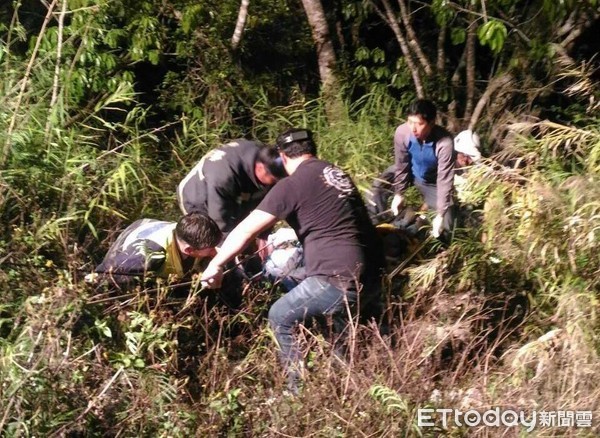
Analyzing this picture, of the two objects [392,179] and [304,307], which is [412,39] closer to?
[392,179]

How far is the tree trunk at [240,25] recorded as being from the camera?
8.38 meters

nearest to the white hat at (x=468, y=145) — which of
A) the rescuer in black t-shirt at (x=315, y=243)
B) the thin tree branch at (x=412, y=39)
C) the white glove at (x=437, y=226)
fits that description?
the white glove at (x=437, y=226)

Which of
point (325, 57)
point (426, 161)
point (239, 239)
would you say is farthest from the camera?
point (325, 57)

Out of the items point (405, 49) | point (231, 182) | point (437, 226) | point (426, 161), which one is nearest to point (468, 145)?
point (426, 161)

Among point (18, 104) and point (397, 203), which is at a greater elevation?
point (18, 104)

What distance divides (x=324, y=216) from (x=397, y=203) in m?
1.65

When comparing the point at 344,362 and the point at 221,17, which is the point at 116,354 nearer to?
the point at 344,362

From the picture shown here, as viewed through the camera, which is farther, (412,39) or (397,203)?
(412,39)

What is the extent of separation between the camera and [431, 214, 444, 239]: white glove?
633 centimetres

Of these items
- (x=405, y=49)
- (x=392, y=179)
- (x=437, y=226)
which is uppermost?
(x=405, y=49)

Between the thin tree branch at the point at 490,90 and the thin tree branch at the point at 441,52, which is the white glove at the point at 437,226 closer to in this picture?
the thin tree branch at the point at 490,90

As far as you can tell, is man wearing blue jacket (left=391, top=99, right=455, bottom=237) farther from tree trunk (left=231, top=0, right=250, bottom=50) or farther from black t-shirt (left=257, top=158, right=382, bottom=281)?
tree trunk (left=231, top=0, right=250, bottom=50)

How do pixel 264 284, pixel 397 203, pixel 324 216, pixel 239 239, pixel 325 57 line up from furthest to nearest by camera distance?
pixel 325 57, pixel 397 203, pixel 264 284, pixel 324 216, pixel 239 239

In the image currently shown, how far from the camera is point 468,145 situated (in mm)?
7504
